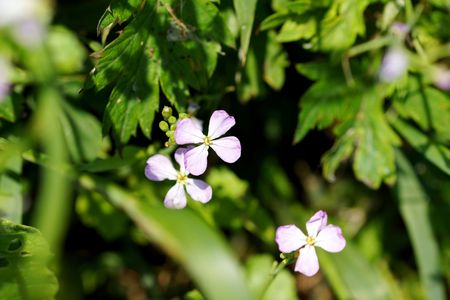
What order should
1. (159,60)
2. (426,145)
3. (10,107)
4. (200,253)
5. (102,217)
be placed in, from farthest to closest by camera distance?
(102,217), (426,145), (10,107), (159,60), (200,253)

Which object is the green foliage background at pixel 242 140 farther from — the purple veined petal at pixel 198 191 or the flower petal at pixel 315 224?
the flower petal at pixel 315 224

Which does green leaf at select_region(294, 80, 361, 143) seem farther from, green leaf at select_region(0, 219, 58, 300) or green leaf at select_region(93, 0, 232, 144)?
green leaf at select_region(0, 219, 58, 300)

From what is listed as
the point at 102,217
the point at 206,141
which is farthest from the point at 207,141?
the point at 102,217

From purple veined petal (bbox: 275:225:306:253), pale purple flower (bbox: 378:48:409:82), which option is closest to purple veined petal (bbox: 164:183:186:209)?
purple veined petal (bbox: 275:225:306:253)

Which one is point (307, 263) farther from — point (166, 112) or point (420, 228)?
point (420, 228)

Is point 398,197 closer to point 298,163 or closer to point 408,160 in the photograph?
point 408,160

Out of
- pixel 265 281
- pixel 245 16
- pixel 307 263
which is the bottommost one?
pixel 265 281
